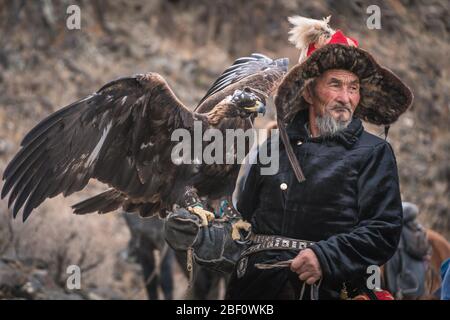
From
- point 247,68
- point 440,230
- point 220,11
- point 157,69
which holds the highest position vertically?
point 220,11

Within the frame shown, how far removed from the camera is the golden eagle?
14.2 feet

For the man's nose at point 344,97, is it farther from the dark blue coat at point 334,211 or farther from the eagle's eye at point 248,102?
the eagle's eye at point 248,102

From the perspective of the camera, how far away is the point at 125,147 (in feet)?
14.8

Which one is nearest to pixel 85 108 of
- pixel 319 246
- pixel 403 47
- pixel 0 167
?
pixel 319 246

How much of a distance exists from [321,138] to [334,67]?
1.11 ft

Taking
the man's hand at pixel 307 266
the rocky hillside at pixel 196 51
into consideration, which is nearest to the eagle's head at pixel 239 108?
the man's hand at pixel 307 266

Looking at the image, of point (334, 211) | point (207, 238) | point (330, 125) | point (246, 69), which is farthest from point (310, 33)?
point (246, 69)

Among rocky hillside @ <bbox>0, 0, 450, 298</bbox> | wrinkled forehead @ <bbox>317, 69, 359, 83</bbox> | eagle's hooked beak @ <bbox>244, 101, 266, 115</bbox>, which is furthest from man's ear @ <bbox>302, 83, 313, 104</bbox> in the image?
rocky hillside @ <bbox>0, 0, 450, 298</bbox>

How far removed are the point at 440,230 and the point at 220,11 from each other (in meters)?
7.68

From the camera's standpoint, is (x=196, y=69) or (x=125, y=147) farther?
(x=196, y=69)

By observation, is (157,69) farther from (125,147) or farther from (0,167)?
(125,147)

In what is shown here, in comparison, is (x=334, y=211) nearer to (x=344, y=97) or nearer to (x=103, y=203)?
(x=344, y=97)

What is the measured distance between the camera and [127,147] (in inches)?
177

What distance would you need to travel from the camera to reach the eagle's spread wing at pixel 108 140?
14.3 ft
